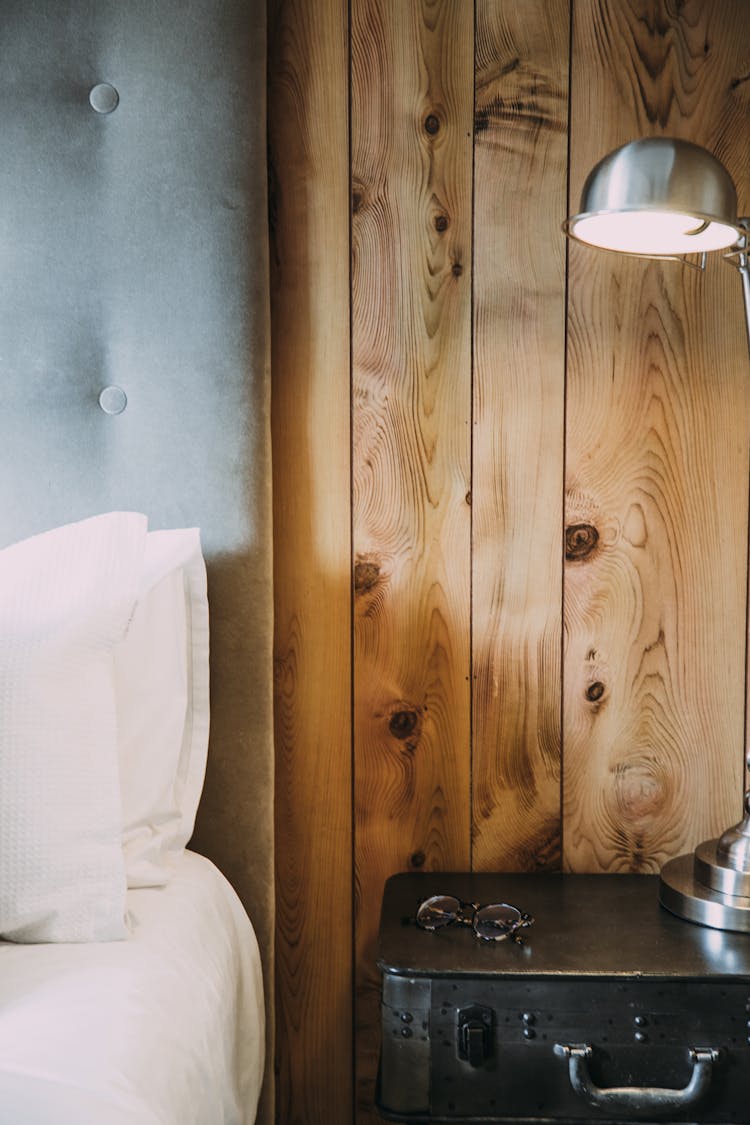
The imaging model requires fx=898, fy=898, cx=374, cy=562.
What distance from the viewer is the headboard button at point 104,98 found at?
1269mm

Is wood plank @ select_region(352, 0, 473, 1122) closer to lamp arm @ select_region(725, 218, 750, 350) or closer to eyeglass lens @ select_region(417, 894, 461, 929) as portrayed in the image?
eyeglass lens @ select_region(417, 894, 461, 929)

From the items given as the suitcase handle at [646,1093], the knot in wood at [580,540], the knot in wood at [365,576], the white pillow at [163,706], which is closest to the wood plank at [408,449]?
the knot in wood at [365,576]

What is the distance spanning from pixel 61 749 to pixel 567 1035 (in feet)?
2.23

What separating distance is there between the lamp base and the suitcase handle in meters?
0.15

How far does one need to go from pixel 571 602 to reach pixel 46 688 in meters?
0.78

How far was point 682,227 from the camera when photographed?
1.11m

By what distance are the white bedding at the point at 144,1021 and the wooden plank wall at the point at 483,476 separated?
291 millimetres

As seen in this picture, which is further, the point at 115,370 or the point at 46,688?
the point at 115,370

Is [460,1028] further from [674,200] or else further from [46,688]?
[674,200]

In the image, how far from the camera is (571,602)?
1386 millimetres

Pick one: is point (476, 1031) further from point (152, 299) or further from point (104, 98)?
point (104, 98)

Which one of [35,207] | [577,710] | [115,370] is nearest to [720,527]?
[577,710]

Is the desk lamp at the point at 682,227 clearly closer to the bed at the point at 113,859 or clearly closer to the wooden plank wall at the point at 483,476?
the wooden plank wall at the point at 483,476

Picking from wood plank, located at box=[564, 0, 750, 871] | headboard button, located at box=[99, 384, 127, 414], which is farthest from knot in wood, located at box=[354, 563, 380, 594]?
headboard button, located at box=[99, 384, 127, 414]
